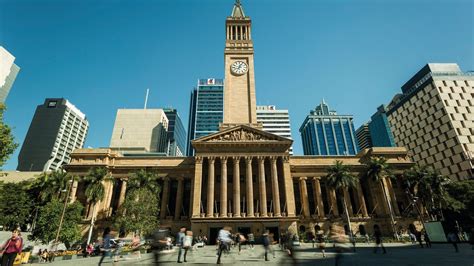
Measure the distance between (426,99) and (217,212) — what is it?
7100cm

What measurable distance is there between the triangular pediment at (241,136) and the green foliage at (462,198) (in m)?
29.2

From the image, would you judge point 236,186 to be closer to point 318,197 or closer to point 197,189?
point 197,189

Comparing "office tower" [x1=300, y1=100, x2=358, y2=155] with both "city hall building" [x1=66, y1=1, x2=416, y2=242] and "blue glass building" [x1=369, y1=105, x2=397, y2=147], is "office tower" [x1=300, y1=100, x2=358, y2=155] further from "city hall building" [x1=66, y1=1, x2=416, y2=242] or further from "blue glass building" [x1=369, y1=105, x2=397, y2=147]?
"city hall building" [x1=66, y1=1, x2=416, y2=242]

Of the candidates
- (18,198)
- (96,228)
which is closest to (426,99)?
(96,228)

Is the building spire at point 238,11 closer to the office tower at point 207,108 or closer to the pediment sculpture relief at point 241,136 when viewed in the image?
the pediment sculpture relief at point 241,136

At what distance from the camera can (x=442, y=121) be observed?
6594 centimetres

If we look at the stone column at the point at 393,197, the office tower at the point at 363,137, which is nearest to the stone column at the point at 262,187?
the stone column at the point at 393,197

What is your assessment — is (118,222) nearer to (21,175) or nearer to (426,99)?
(21,175)

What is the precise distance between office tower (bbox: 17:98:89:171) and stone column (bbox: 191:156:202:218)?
335 ft

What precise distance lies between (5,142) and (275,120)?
11358cm

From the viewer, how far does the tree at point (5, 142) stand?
24578 mm

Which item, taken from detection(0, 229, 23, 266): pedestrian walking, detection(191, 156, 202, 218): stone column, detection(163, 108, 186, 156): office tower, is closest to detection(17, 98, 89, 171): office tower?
detection(163, 108, 186, 156): office tower

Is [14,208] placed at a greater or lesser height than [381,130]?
lesser

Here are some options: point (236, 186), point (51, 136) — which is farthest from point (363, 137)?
point (51, 136)
